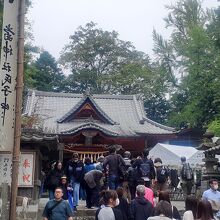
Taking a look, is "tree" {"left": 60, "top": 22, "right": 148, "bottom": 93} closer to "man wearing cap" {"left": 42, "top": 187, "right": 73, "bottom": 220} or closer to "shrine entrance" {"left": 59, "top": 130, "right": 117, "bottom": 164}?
"shrine entrance" {"left": 59, "top": 130, "right": 117, "bottom": 164}

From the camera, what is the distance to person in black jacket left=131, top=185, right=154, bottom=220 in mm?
7613

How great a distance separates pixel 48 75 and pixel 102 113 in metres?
28.1

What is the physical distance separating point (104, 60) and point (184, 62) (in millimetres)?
14795

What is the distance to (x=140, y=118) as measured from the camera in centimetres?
3111

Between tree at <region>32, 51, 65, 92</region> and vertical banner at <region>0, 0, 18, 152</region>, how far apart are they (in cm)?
4460

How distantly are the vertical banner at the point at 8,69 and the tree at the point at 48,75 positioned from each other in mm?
44602

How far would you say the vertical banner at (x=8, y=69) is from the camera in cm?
634

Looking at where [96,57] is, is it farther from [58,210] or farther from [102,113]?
[58,210]

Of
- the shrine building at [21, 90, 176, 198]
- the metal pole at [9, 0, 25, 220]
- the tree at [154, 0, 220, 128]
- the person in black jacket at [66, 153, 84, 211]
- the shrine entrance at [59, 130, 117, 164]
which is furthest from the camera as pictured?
the tree at [154, 0, 220, 128]

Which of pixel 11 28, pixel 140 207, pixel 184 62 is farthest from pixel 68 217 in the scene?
pixel 184 62

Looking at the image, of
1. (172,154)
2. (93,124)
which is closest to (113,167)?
(93,124)

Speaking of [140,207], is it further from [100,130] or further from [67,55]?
[67,55]

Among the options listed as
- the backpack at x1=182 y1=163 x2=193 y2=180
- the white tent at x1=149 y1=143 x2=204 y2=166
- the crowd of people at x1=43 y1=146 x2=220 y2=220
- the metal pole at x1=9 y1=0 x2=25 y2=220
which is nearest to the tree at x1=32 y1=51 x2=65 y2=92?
the white tent at x1=149 y1=143 x2=204 y2=166

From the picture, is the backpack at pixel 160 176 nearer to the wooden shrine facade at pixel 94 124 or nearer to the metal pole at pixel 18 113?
the metal pole at pixel 18 113
